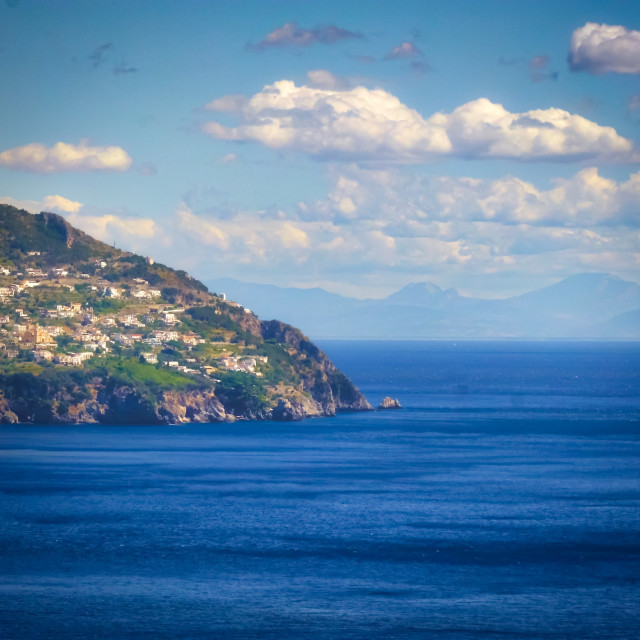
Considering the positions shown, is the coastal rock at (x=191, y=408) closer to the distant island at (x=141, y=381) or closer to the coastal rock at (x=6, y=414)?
the distant island at (x=141, y=381)

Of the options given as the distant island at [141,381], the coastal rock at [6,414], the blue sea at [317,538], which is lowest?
the blue sea at [317,538]

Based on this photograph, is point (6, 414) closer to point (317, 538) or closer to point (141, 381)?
point (141, 381)

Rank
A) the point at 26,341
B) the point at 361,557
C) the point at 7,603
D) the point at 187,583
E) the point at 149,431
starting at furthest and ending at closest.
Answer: the point at 26,341 < the point at 149,431 < the point at 361,557 < the point at 187,583 < the point at 7,603

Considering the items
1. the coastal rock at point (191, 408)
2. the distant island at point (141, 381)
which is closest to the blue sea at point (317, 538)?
the distant island at point (141, 381)

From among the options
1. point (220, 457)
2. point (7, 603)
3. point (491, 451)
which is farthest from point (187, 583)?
point (491, 451)

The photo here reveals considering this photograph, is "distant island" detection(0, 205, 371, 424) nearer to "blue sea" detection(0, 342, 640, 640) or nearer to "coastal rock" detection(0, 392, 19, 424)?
"coastal rock" detection(0, 392, 19, 424)

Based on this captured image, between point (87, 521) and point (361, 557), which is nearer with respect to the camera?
point (361, 557)

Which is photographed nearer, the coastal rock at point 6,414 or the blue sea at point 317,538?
the blue sea at point 317,538

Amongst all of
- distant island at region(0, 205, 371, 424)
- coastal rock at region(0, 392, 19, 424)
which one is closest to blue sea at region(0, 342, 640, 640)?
coastal rock at region(0, 392, 19, 424)

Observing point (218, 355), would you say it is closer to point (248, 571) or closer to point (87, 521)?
point (87, 521)
